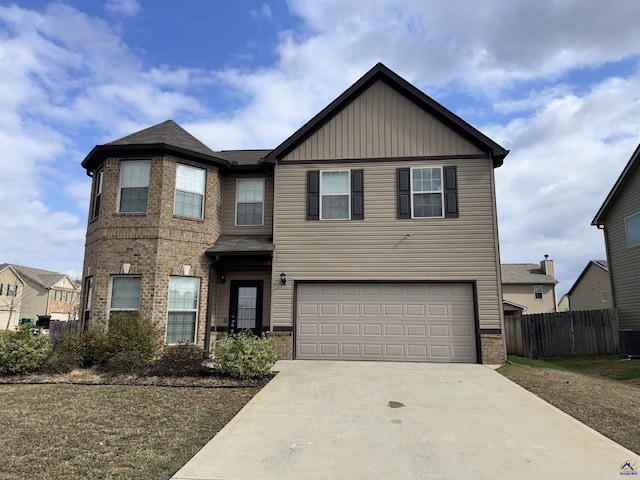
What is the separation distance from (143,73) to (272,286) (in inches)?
307

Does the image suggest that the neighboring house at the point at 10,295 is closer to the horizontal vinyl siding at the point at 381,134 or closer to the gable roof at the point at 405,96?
the gable roof at the point at 405,96

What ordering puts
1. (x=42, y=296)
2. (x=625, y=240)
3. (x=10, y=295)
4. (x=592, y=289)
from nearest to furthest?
(x=625, y=240) < (x=592, y=289) < (x=10, y=295) < (x=42, y=296)

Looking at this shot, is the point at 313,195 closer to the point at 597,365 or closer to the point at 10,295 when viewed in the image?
the point at 597,365

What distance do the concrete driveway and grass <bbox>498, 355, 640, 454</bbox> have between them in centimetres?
27

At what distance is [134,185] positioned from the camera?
12109 millimetres

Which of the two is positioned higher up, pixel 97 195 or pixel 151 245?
pixel 97 195

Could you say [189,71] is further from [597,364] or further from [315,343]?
[597,364]

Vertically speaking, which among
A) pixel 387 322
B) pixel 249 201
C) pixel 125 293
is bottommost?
pixel 387 322

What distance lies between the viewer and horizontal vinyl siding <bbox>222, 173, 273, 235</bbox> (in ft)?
43.6

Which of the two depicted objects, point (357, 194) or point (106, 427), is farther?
point (357, 194)

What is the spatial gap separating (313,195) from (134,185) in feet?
16.9

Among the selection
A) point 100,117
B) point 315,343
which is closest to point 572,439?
point 315,343

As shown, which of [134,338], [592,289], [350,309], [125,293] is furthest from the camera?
[592,289]

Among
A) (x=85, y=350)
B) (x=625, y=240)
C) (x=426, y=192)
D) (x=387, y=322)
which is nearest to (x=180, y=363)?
(x=85, y=350)
